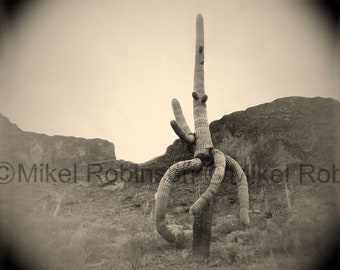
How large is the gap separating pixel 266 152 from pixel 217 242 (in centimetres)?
597

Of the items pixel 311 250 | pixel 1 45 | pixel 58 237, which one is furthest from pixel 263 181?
pixel 1 45

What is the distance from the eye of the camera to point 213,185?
628 centimetres

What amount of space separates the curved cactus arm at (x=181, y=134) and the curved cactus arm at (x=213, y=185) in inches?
20.1

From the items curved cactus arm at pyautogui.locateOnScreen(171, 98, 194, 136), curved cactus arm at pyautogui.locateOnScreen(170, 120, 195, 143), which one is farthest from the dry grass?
curved cactus arm at pyautogui.locateOnScreen(171, 98, 194, 136)

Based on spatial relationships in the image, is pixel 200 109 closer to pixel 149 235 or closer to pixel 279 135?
pixel 149 235

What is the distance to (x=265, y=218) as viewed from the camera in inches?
376

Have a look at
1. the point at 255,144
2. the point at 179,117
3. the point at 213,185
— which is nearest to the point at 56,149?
the point at 255,144

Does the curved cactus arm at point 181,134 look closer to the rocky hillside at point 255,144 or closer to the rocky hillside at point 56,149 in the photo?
A: the rocky hillside at point 255,144

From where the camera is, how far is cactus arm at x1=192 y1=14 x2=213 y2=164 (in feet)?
23.0

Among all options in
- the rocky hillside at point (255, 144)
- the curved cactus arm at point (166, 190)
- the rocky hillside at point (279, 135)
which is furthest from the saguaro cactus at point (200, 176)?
the rocky hillside at point (279, 135)

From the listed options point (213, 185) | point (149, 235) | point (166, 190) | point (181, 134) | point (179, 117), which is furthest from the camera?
point (149, 235)

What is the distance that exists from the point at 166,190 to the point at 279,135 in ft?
26.0

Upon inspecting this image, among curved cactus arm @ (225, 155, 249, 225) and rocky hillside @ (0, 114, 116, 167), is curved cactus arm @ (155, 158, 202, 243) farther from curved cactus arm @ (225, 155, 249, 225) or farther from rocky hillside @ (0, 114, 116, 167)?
rocky hillside @ (0, 114, 116, 167)

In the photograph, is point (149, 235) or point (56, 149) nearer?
point (149, 235)
